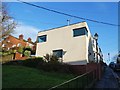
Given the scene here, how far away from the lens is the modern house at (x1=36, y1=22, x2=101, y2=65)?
25984 mm

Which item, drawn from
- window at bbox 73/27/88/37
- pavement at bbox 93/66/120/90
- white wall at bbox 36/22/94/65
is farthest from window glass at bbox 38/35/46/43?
pavement at bbox 93/66/120/90

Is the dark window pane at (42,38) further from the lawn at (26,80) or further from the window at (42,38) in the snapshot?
the lawn at (26,80)

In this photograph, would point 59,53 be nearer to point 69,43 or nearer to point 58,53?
point 58,53

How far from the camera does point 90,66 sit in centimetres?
2712

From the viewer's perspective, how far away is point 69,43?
91.1ft

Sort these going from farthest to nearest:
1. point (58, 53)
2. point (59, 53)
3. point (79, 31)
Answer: point (58, 53) < point (59, 53) < point (79, 31)

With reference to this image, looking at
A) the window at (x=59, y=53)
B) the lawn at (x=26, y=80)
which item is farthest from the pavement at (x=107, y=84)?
the window at (x=59, y=53)

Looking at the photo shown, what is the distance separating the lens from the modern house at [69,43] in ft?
85.3

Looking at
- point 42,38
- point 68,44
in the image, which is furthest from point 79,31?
point 42,38

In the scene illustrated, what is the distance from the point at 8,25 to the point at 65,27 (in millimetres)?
16304

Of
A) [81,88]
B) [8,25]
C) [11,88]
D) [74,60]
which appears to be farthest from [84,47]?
[8,25]

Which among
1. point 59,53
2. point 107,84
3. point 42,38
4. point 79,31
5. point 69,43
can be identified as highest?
point 79,31

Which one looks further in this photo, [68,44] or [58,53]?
[58,53]

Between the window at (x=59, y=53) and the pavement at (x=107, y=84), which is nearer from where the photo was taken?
the pavement at (x=107, y=84)
